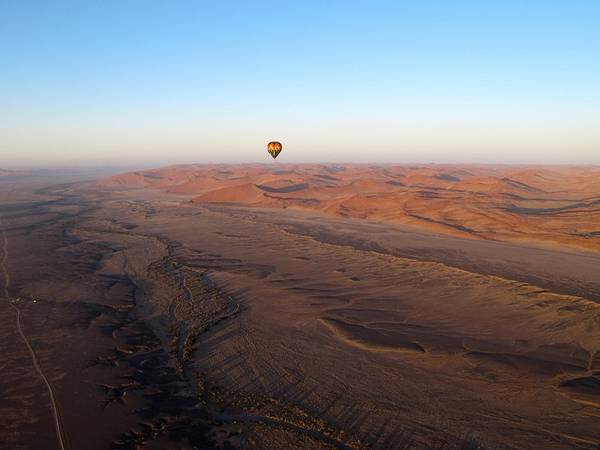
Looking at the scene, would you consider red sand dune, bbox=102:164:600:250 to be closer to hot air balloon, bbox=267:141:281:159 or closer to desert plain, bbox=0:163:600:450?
desert plain, bbox=0:163:600:450

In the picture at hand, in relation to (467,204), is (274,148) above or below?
above

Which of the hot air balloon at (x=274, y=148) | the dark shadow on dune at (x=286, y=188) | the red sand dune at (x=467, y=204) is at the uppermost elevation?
the hot air balloon at (x=274, y=148)

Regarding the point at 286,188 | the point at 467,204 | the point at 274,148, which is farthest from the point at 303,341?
the point at 286,188

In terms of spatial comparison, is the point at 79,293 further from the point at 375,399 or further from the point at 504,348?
the point at 504,348

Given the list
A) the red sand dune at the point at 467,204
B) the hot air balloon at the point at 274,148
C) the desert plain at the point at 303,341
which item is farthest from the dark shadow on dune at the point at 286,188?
the desert plain at the point at 303,341

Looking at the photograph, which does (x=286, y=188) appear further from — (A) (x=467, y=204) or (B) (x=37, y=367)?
(B) (x=37, y=367)

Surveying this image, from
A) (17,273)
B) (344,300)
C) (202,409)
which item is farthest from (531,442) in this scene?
(17,273)

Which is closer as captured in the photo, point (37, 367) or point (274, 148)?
point (37, 367)

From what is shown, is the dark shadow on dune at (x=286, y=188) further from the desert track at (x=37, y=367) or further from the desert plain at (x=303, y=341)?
the desert track at (x=37, y=367)
